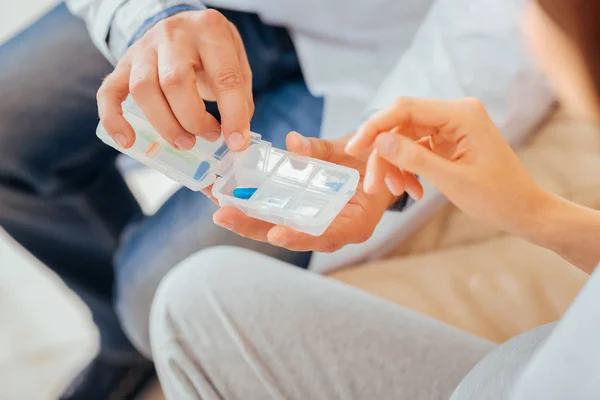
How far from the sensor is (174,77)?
321 mm

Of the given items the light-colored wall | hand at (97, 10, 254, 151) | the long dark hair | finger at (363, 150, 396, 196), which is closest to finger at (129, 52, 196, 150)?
hand at (97, 10, 254, 151)

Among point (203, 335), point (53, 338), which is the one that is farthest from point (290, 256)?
point (53, 338)

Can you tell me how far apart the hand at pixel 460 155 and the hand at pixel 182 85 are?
0.08 meters

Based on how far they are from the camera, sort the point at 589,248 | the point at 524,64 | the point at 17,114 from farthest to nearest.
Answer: the point at 17,114 → the point at 524,64 → the point at 589,248

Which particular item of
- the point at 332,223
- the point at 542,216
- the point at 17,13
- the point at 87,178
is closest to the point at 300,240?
the point at 332,223

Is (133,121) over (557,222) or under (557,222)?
over

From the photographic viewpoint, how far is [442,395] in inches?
14.1

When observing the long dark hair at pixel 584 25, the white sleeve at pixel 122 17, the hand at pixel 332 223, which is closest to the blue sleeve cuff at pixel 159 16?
the white sleeve at pixel 122 17

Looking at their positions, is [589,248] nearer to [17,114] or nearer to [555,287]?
[555,287]

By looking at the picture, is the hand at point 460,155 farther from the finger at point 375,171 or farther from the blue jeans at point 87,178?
the blue jeans at point 87,178

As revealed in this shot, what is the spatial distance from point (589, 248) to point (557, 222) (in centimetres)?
2

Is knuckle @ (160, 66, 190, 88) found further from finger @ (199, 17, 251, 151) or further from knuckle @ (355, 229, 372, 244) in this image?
knuckle @ (355, 229, 372, 244)

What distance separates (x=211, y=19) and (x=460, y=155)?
17cm

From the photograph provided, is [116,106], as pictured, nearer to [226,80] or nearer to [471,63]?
[226,80]
